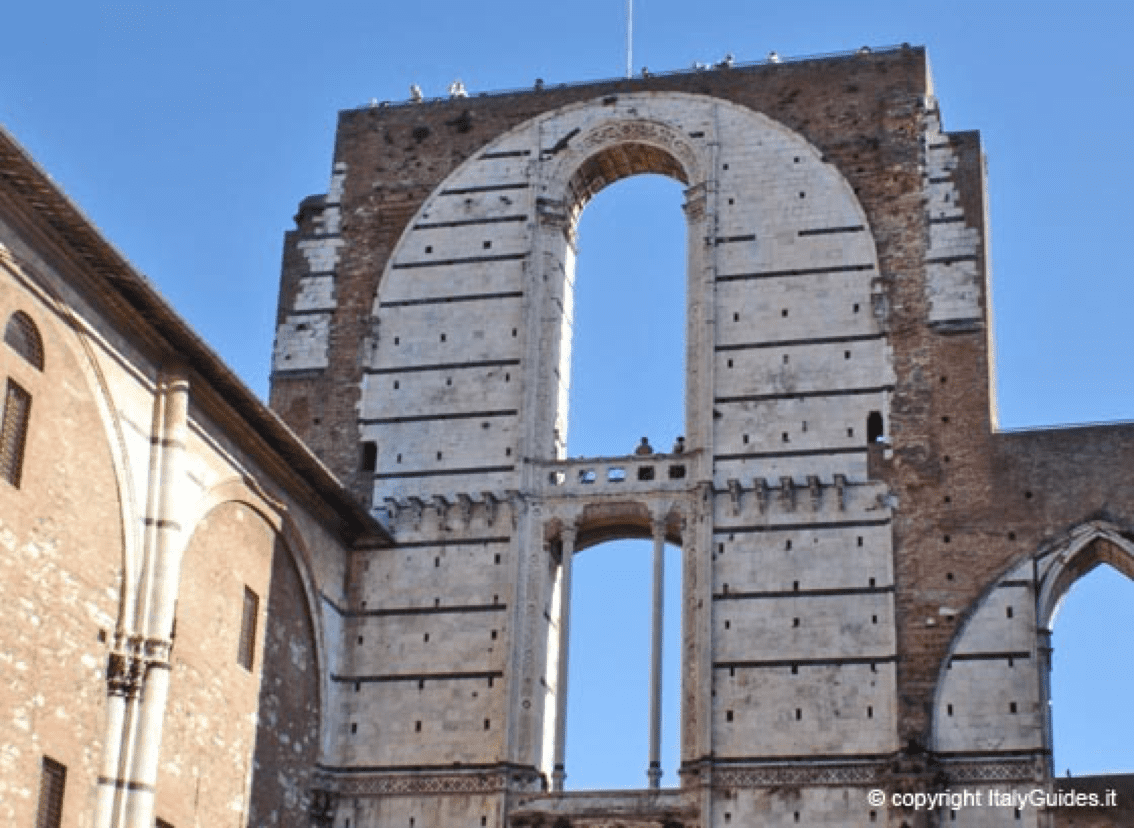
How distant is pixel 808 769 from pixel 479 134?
29.0 feet

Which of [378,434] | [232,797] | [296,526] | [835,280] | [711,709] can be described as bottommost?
[232,797]

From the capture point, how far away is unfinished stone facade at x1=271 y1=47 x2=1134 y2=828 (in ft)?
68.9

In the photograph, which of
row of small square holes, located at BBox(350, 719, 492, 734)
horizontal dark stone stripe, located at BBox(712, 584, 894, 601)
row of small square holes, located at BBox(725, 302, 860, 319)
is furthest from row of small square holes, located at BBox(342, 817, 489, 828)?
row of small square holes, located at BBox(725, 302, 860, 319)

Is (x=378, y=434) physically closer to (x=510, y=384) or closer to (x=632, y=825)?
(x=510, y=384)

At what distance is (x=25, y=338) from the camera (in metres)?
16.8

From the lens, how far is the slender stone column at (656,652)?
21.2m

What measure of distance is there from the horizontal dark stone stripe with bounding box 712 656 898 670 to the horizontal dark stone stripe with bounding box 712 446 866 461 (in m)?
2.31

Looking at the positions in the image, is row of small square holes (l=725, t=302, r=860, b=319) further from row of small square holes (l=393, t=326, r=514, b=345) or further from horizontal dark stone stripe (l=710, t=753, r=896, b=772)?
horizontal dark stone stripe (l=710, t=753, r=896, b=772)

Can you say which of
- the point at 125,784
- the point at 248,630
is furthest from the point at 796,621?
the point at 125,784

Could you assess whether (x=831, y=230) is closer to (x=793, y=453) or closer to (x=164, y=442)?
(x=793, y=453)

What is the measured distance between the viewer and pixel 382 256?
2475 cm

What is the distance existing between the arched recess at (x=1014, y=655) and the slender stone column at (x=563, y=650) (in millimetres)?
3721

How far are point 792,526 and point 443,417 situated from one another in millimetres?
4173

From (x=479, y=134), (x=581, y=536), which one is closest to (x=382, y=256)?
(x=479, y=134)
